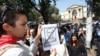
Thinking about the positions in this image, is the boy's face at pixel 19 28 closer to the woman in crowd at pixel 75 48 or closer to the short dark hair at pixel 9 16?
the short dark hair at pixel 9 16

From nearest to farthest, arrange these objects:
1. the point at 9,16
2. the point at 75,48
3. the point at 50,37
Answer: the point at 9,16, the point at 50,37, the point at 75,48

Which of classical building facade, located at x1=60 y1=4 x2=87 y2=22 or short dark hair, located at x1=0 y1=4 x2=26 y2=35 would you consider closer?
short dark hair, located at x1=0 y1=4 x2=26 y2=35

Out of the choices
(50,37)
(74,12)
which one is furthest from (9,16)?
(74,12)

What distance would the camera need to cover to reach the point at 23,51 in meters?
Answer: 2.06

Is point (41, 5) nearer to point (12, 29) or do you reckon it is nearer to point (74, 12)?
point (12, 29)

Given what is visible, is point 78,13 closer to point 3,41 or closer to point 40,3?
point 40,3

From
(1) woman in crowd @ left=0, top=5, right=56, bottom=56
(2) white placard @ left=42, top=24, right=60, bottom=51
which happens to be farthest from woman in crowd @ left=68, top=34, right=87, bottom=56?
(1) woman in crowd @ left=0, top=5, right=56, bottom=56

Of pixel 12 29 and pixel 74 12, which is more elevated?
pixel 12 29

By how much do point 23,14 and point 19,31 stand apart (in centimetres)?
13

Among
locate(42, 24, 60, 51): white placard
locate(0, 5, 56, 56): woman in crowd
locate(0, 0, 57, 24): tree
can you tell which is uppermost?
locate(0, 5, 56, 56): woman in crowd

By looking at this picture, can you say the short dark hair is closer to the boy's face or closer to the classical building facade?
the boy's face

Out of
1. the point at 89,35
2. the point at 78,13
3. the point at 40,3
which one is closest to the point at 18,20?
the point at 89,35

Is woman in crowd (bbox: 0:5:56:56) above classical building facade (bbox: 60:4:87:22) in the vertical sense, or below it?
above

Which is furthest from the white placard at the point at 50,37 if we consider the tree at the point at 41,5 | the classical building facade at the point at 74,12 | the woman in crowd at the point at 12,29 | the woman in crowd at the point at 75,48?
the classical building facade at the point at 74,12
